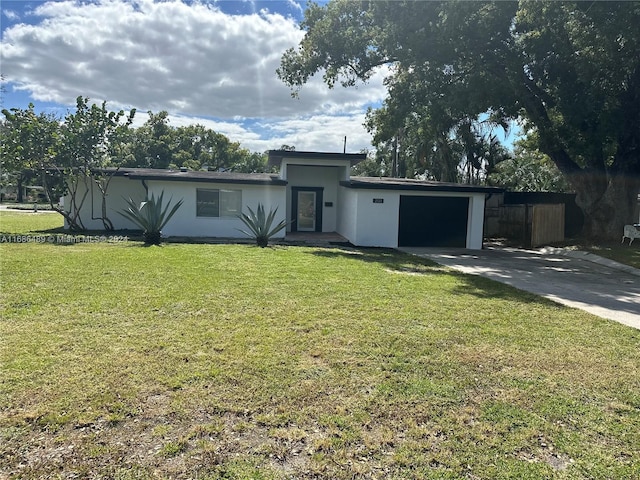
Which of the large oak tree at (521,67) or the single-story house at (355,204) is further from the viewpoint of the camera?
the single-story house at (355,204)

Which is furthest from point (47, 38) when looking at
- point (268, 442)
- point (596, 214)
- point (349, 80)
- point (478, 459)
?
point (596, 214)

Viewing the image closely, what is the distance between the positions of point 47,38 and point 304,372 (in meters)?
13.0

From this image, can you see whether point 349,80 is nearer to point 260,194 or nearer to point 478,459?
point 260,194

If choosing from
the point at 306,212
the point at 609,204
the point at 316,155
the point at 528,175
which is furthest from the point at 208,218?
the point at 528,175

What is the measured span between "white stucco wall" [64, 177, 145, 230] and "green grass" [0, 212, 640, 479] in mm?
11759

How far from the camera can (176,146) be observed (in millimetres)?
48688

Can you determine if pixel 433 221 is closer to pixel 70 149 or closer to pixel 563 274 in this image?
pixel 563 274

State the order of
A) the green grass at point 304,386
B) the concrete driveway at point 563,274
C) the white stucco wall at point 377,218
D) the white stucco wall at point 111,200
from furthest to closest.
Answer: the white stucco wall at point 111,200
the white stucco wall at point 377,218
the concrete driveway at point 563,274
the green grass at point 304,386

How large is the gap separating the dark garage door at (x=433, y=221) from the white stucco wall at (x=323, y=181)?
12.7 feet

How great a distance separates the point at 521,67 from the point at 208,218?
482 inches

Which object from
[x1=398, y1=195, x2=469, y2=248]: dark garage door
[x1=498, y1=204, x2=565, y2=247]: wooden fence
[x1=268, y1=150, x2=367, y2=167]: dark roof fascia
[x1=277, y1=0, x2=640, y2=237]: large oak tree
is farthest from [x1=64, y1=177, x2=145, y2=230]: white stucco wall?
[x1=498, y1=204, x2=565, y2=247]: wooden fence

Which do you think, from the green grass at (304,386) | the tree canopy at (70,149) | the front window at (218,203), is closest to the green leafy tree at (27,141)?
the tree canopy at (70,149)

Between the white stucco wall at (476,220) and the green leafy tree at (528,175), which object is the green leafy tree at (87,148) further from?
the green leafy tree at (528,175)

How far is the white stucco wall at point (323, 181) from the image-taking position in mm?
19153
